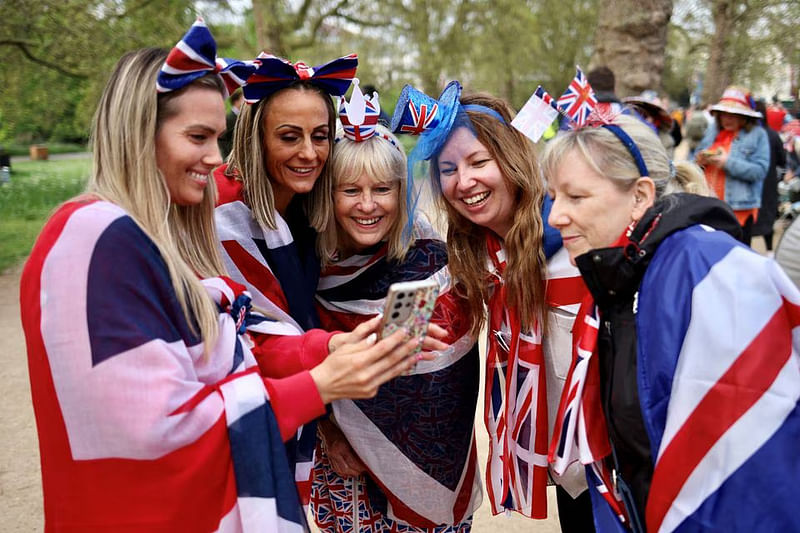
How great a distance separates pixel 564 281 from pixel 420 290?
2.61 feet

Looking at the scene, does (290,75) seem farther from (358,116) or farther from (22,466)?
(22,466)

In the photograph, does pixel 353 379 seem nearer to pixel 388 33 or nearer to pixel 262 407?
pixel 262 407

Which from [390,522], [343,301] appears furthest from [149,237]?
[390,522]

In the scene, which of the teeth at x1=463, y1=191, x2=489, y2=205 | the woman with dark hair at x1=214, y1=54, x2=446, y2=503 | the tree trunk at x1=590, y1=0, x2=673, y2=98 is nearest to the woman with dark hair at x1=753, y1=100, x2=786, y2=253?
the tree trunk at x1=590, y1=0, x2=673, y2=98

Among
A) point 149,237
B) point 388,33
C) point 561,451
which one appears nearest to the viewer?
point 149,237

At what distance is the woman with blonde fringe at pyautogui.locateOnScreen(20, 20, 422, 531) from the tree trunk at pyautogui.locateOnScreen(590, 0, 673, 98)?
683cm

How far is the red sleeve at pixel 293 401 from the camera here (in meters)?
1.62

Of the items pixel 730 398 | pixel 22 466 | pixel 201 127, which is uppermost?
pixel 201 127

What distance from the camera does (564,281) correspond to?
7.32 feet

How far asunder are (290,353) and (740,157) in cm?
594

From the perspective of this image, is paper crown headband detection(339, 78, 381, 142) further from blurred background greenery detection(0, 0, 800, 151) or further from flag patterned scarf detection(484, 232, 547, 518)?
blurred background greenery detection(0, 0, 800, 151)

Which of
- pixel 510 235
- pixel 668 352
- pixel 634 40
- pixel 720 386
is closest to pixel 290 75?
pixel 510 235

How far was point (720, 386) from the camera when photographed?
150 cm

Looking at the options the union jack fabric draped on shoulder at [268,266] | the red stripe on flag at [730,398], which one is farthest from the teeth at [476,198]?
the red stripe on flag at [730,398]
